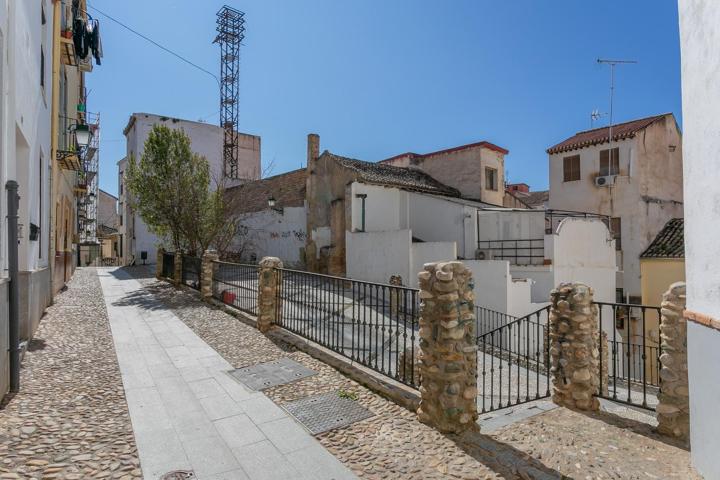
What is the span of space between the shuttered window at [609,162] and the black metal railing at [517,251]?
6376mm

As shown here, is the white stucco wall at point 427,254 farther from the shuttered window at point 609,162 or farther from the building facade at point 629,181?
the shuttered window at point 609,162

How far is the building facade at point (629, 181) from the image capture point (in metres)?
17.9

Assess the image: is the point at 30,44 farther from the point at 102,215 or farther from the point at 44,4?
the point at 102,215

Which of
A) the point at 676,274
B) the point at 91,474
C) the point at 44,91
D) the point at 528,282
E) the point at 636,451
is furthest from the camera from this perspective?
the point at 676,274

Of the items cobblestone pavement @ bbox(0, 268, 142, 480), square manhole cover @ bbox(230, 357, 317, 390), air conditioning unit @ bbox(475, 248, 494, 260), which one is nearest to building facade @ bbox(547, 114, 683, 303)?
air conditioning unit @ bbox(475, 248, 494, 260)

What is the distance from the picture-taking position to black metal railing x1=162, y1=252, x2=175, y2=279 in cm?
1467

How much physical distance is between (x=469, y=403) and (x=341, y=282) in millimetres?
2757

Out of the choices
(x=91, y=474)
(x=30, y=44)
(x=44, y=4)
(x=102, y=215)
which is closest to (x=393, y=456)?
(x=91, y=474)

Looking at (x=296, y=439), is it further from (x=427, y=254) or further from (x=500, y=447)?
(x=427, y=254)

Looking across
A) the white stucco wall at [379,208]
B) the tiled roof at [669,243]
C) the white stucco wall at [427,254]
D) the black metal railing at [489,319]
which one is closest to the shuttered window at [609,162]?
the tiled roof at [669,243]

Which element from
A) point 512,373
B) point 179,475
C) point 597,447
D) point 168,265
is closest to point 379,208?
point 168,265

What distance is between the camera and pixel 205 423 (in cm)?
404

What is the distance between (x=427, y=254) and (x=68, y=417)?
38.0ft

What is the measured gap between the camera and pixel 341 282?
619 centimetres
